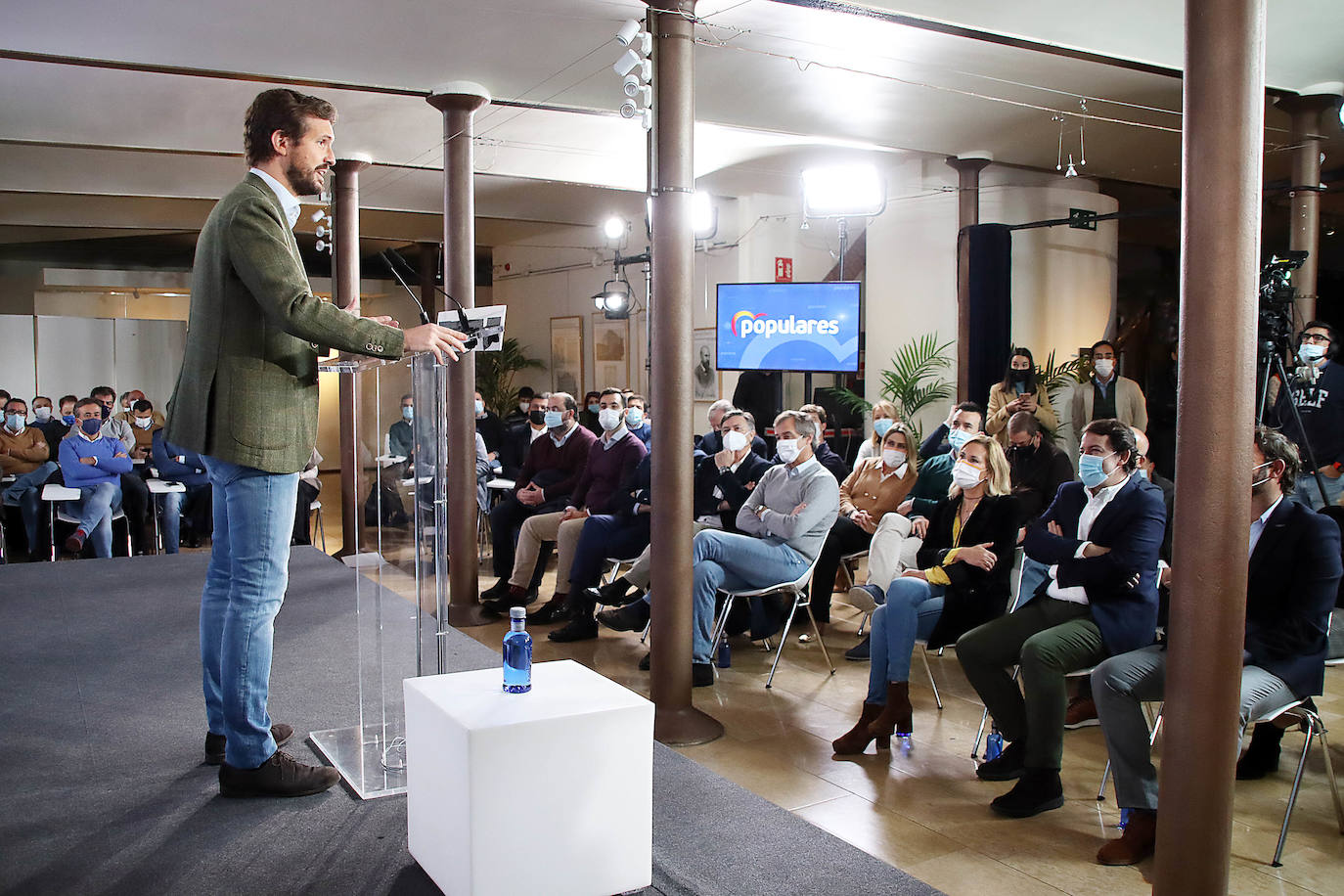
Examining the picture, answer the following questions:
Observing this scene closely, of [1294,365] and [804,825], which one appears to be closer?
[804,825]

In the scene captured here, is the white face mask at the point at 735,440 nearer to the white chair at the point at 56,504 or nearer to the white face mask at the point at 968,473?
the white face mask at the point at 968,473

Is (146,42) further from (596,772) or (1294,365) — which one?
(1294,365)

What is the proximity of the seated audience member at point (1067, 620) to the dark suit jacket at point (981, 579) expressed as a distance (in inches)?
11.5

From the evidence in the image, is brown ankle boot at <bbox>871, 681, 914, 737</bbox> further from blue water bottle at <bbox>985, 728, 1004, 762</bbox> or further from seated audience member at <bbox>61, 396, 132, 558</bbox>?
seated audience member at <bbox>61, 396, 132, 558</bbox>

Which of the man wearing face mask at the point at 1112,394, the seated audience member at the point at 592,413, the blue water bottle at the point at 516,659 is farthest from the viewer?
the seated audience member at the point at 592,413

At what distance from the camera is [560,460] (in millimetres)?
7070

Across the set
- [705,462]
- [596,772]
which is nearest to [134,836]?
[596,772]

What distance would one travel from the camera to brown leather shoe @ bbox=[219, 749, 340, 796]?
2.79 m

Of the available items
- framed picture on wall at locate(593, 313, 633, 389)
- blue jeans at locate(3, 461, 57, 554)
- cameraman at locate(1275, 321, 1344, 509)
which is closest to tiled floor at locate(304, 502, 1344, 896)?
cameraman at locate(1275, 321, 1344, 509)

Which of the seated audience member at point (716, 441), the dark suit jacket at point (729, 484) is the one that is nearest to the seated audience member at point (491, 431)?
the seated audience member at point (716, 441)

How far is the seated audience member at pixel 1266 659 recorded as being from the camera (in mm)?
3006

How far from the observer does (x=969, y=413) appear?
235 inches

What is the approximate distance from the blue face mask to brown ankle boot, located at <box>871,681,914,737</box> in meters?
0.94

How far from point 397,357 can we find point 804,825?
1.62m
